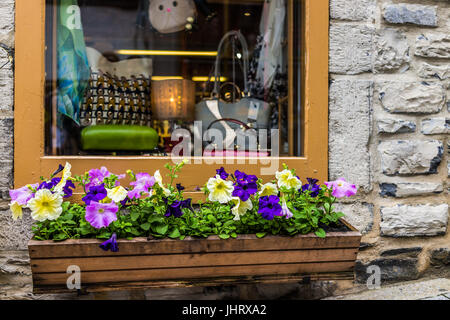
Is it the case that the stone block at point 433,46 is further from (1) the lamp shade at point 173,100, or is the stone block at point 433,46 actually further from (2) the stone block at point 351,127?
(1) the lamp shade at point 173,100

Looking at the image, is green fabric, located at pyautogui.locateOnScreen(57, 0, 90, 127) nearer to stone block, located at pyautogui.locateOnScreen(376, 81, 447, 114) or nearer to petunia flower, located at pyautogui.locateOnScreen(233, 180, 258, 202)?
petunia flower, located at pyautogui.locateOnScreen(233, 180, 258, 202)

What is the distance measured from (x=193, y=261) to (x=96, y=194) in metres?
0.45

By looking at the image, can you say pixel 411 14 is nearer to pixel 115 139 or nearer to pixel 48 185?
pixel 115 139

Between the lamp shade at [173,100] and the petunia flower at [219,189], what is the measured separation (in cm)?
125

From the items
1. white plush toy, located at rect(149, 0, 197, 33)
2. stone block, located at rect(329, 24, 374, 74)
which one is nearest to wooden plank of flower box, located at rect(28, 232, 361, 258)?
stone block, located at rect(329, 24, 374, 74)

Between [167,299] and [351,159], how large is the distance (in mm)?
1209

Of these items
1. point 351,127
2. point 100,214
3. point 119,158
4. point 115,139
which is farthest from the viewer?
point 115,139

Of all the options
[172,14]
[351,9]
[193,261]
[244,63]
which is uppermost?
[172,14]

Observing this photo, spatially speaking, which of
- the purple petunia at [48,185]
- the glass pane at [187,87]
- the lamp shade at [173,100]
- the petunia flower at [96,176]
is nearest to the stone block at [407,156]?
the glass pane at [187,87]

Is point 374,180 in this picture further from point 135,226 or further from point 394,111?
point 135,226

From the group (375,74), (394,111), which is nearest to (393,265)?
(394,111)

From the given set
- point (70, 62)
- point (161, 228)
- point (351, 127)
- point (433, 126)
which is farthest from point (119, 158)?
point (433, 126)

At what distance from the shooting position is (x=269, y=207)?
56.4 inches

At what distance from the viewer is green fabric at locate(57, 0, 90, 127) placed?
7.24 feet
